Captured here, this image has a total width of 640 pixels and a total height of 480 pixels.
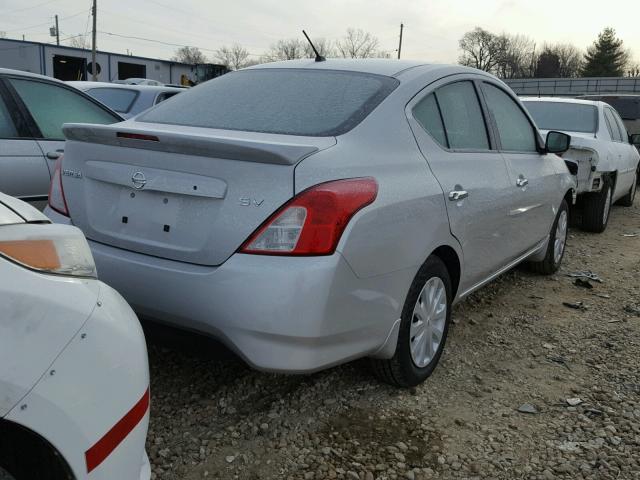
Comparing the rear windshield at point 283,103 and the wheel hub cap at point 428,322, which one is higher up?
the rear windshield at point 283,103

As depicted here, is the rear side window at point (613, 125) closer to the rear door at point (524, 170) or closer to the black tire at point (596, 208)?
the black tire at point (596, 208)

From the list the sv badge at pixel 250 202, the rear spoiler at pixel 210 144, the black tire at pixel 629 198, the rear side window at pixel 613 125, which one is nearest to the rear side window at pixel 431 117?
the rear spoiler at pixel 210 144

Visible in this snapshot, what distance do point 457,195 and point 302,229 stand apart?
3.67 feet

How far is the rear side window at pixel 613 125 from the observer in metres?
7.93

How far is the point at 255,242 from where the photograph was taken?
2.26m

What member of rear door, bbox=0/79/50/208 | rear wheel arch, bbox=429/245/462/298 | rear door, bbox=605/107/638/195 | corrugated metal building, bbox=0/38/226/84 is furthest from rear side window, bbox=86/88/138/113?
corrugated metal building, bbox=0/38/226/84

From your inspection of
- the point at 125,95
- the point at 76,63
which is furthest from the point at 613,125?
the point at 76,63

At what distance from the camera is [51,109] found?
14.7 feet

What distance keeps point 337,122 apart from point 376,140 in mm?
195

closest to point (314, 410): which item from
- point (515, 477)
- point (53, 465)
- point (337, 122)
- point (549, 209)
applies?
point (515, 477)

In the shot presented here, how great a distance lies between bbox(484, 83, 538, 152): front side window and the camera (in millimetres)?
3906

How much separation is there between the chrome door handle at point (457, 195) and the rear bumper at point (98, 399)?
1825 mm

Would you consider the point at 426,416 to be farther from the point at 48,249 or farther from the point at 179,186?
the point at 48,249

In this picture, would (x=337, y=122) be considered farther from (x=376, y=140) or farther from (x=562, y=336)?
(x=562, y=336)
